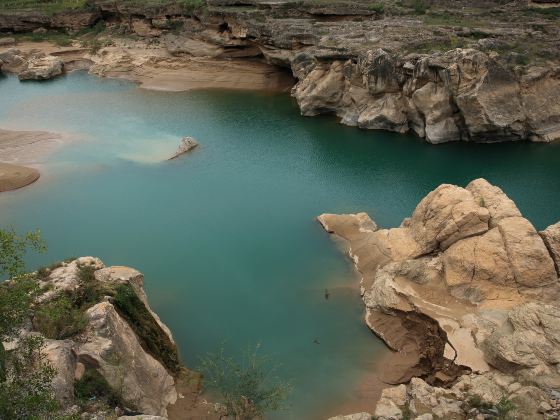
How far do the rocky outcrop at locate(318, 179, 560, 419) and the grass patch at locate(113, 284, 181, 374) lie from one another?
8.13m

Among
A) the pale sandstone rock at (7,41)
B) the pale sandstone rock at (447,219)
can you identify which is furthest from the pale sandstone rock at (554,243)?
the pale sandstone rock at (7,41)

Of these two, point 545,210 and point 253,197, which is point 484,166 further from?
point 253,197

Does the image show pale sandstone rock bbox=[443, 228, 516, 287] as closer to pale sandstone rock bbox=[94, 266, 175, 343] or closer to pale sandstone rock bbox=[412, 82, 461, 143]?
pale sandstone rock bbox=[94, 266, 175, 343]

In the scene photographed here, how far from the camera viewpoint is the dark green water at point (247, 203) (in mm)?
23953

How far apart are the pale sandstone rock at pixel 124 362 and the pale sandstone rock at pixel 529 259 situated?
47.8 feet

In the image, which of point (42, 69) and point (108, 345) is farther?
point (42, 69)

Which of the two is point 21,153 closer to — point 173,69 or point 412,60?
point 173,69

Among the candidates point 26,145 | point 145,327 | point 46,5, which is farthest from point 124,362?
point 46,5

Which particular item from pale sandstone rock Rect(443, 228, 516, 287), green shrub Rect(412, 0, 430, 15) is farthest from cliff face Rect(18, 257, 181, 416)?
green shrub Rect(412, 0, 430, 15)

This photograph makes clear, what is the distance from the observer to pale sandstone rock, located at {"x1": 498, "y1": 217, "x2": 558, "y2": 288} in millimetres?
22078

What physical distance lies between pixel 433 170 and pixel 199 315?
2176cm

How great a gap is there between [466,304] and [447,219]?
4.04 m

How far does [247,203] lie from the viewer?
3484 centimetres

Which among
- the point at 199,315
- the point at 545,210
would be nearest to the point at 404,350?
the point at 199,315
